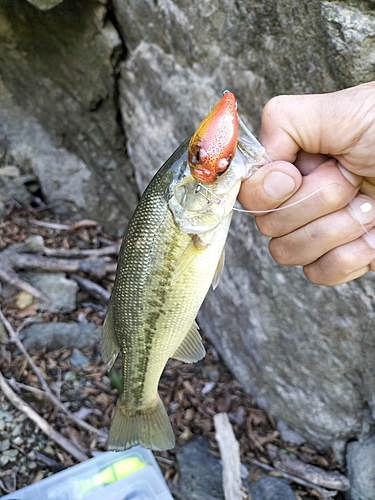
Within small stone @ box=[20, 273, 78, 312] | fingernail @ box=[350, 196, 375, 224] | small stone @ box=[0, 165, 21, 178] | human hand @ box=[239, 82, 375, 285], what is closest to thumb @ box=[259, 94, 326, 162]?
human hand @ box=[239, 82, 375, 285]

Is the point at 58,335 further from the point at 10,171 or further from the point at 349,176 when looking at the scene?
the point at 349,176

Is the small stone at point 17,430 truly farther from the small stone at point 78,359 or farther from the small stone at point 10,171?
the small stone at point 10,171

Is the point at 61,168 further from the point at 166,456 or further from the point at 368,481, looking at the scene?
the point at 368,481

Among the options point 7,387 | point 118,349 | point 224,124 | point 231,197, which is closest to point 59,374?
point 7,387

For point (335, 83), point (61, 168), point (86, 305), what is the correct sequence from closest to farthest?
point (335, 83) → point (86, 305) → point (61, 168)

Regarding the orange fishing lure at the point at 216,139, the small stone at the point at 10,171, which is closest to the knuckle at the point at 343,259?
the orange fishing lure at the point at 216,139

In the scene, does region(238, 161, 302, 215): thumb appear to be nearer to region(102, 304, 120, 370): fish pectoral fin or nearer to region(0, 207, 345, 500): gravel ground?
region(102, 304, 120, 370): fish pectoral fin
